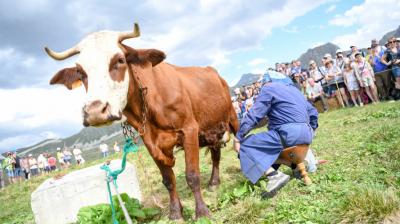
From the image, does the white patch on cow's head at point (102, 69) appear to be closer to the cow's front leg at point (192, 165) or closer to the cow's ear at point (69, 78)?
the cow's ear at point (69, 78)

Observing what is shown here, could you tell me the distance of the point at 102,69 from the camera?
4297mm

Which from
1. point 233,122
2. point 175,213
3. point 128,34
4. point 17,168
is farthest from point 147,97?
point 17,168

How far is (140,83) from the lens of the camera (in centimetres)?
514

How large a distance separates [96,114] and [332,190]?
2955mm

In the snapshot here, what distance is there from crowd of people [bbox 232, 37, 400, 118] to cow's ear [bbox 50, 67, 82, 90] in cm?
861

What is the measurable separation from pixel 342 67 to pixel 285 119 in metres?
9.77

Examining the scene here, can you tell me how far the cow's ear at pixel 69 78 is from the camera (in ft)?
17.1

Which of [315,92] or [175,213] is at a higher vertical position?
[315,92]

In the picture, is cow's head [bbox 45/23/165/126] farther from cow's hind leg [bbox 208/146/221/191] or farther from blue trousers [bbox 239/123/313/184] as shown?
cow's hind leg [bbox 208/146/221/191]

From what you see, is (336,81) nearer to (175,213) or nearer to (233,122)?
(233,122)

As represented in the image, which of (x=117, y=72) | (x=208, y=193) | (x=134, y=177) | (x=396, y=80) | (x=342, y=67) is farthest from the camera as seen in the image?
(x=342, y=67)

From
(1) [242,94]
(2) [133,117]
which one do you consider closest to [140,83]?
(2) [133,117]

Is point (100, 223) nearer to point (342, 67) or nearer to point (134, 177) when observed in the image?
point (134, 177)

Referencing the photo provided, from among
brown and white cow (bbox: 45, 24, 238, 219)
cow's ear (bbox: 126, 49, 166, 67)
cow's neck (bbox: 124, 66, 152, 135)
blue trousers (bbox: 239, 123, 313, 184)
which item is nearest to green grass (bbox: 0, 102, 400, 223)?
blue trousers (bbox: 239, 123, 313, 184)
